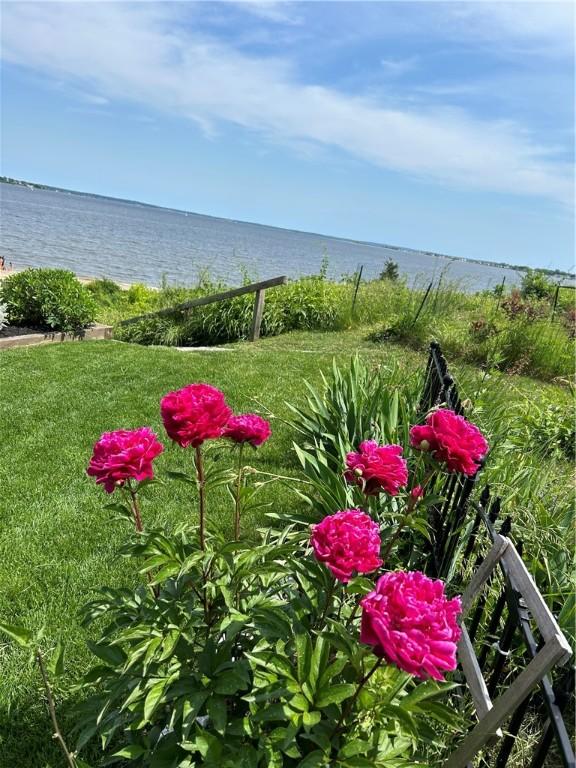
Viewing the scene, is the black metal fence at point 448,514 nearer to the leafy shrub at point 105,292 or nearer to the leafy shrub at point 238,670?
the leafy shrub at point 238,670

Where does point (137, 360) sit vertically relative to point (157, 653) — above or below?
below

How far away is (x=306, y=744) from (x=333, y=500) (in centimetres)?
148

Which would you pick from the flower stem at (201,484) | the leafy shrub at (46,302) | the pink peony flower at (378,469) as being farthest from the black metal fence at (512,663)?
the leafy shrub at (46,302)

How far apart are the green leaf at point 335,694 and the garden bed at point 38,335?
25.7 feet

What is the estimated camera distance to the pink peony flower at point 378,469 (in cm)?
158

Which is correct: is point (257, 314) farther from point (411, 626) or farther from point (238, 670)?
point (411, 626)

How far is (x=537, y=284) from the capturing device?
19.6 m

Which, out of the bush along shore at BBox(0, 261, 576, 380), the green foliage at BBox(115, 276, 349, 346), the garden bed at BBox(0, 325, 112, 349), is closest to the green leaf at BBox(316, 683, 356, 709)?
the bush along shore at BBox(0, 261, 576, 380)

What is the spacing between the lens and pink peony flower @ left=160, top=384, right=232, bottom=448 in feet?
4.80

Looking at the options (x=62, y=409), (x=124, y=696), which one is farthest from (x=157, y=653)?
(x=62, y=409)

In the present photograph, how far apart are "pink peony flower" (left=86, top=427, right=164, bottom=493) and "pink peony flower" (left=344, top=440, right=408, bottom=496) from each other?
580mm

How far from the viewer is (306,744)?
151 centimetres

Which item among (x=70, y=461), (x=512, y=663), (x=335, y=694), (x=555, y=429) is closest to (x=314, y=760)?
(x=335, y=694)

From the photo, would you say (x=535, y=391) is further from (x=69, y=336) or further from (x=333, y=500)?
(x=69, y=336)
